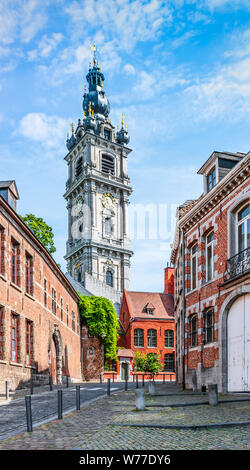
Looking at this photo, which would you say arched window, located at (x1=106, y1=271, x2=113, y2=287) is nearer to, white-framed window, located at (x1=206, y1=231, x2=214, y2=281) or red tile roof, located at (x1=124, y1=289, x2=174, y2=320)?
red tile roof, located at (x1=124, y1=289, x2=174, y2=320)

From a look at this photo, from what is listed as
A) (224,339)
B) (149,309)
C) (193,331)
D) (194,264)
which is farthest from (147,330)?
(224,339)

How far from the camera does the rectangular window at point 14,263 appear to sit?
68.0ft

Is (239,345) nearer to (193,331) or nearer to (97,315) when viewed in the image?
(193,331)

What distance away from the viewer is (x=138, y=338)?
185 ft

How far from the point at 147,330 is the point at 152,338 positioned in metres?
1.02

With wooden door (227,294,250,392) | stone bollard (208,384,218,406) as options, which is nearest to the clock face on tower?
wooden door (227,294,250,392)

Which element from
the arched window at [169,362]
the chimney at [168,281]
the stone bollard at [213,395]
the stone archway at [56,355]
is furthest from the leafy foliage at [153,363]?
the stone bollard at [213,395]

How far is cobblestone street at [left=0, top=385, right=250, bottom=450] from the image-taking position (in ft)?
23.8

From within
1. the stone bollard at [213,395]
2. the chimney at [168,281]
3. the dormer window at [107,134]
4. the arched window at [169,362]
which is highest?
the dormer window at [107,134]

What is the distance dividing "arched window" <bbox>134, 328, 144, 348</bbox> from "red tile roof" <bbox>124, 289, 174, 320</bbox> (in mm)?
1750

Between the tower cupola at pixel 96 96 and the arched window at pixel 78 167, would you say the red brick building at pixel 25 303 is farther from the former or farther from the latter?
the tower cupola at pixel 96 96

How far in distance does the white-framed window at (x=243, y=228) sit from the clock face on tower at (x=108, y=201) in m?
55.6
